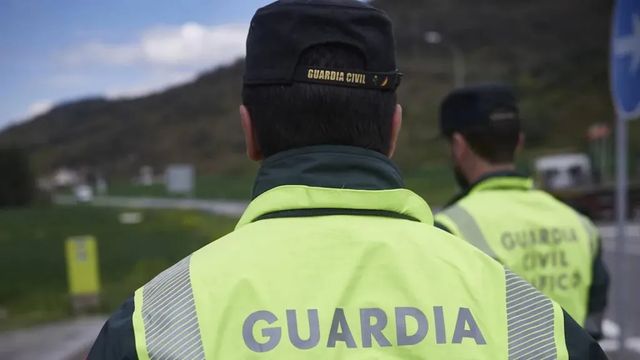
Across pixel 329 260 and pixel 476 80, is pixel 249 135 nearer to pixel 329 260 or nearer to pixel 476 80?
pixel 329 260

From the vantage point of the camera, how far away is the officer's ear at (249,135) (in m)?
1.23

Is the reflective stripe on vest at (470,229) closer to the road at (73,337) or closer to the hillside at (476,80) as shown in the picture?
the road at (73,337)

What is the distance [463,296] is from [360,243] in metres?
0.17

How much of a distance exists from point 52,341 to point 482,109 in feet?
20.4

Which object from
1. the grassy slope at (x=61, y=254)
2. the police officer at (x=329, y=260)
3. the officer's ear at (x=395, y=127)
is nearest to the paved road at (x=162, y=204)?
the grassy slope at (x=61, y=254)

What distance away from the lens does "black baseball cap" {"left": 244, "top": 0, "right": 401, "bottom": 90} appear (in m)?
1.15

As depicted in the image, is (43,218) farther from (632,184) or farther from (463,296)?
(632,184)

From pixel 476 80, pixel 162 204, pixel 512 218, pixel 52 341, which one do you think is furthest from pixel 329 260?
pixel 476 80

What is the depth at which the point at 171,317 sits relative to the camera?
1.04 meters

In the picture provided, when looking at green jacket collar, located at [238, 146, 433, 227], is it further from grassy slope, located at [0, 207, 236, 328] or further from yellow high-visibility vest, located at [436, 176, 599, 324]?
grassy slope, located at [0, 207, 236, 328]

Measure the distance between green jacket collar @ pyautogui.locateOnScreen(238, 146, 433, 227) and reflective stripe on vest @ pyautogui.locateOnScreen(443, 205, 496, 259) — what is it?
125cm

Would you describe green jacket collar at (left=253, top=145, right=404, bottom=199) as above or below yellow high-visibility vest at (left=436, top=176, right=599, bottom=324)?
above

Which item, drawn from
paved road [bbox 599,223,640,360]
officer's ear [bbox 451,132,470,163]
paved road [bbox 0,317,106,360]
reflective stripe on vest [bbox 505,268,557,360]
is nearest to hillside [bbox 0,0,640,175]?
paved road [bbox 0,317,106,360]

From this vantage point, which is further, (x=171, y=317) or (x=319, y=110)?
(x=319, y=110)
